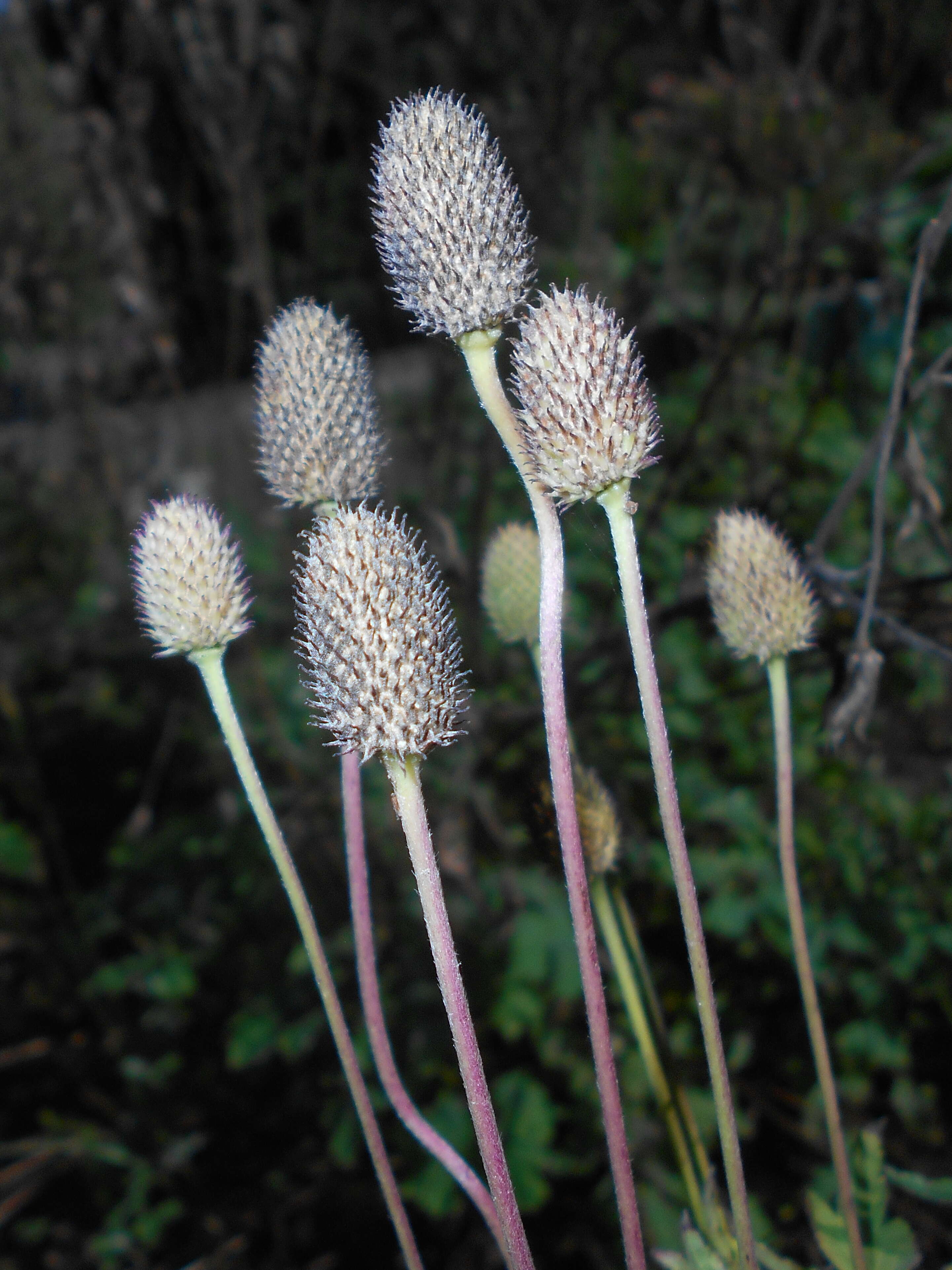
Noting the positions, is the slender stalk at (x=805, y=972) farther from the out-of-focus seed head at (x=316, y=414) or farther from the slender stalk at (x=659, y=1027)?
the out-of-focus seed head at (x=316, y=414)

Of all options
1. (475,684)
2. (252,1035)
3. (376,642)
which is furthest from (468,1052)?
(475,684)

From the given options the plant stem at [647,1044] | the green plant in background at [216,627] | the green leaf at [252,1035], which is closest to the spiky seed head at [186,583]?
the green plant in background at [216,627]

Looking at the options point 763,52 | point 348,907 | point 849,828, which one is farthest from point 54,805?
point 763,52

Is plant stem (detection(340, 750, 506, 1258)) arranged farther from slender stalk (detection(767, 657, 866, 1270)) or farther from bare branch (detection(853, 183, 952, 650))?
bare branch (detection(853, 183, 952, 650))

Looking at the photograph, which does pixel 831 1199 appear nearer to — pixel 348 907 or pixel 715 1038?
pixel 715 1038

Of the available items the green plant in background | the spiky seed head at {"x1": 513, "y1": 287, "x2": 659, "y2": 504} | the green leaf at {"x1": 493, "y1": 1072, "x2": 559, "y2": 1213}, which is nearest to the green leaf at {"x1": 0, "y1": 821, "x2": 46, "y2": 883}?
the green leaf at {"x1": 493, "y1": 1072, "x2": 559, "y2": 1213}
